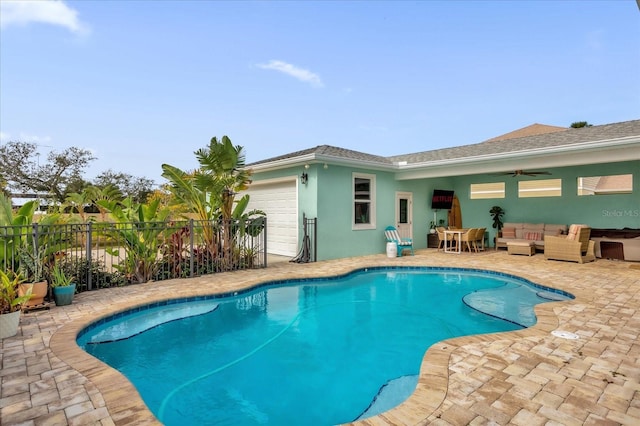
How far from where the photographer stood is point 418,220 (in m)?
14.4

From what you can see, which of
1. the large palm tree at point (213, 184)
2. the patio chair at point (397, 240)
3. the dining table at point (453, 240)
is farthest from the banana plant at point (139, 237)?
the dining table at point (453, 240)

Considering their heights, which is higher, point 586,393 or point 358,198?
point 358,198

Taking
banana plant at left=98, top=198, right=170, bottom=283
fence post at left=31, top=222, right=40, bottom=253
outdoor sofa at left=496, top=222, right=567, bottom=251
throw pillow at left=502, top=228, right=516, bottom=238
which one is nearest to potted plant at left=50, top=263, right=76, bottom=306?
fence post at left=31, top=222, right=40, bottom=253

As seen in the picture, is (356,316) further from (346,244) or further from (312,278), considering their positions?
(346,244)

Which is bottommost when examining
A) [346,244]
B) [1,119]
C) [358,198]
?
[346,244]

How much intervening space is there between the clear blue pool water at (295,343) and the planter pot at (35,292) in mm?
1329

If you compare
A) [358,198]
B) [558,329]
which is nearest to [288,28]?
[358,198]

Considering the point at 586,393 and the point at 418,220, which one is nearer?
the point at 586,393

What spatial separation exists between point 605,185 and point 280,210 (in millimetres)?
11538

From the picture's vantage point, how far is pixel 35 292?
575 cm

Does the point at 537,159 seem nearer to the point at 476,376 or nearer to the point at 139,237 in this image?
the point at 476,376

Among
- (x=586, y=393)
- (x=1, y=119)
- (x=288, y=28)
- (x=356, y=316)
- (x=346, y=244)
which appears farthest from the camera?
(x=1, y=119)

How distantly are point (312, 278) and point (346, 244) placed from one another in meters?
3.28

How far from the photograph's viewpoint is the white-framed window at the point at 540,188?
43.6 ft
